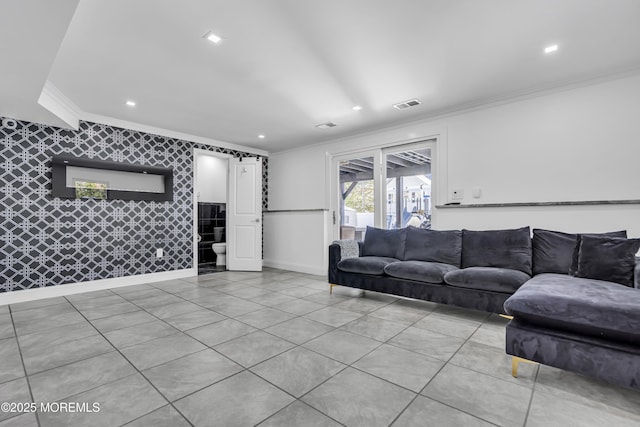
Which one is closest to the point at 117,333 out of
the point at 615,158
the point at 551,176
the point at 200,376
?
the point at 200,376

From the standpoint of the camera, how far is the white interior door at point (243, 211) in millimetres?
5695

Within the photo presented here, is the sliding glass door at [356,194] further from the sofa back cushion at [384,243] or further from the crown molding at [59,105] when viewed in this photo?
the crown molding at [59,105]

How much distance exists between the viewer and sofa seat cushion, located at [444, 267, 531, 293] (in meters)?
2.69

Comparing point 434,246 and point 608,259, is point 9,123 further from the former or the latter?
point 608,259

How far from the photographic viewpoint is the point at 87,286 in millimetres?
4066

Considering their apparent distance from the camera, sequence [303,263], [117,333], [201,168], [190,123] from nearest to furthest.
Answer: [117,333] < [190,123] < [303,263] < [201,168]

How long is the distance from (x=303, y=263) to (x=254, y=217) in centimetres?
130

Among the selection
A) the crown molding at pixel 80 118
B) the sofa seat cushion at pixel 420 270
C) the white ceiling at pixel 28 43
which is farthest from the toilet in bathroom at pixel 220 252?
the sofa seat cushion at pixel 420 270

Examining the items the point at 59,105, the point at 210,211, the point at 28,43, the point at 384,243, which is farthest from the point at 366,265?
the point at 210,211

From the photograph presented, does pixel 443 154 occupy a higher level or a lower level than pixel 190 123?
lower

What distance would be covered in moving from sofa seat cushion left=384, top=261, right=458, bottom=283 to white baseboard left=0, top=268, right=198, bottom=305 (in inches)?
139

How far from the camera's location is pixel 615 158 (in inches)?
117

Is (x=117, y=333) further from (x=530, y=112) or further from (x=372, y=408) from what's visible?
(x=530, y=112)

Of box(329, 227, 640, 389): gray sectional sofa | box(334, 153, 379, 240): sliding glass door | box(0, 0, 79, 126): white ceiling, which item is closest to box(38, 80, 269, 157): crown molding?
box(0, 0, 79, 126): white ceiling
